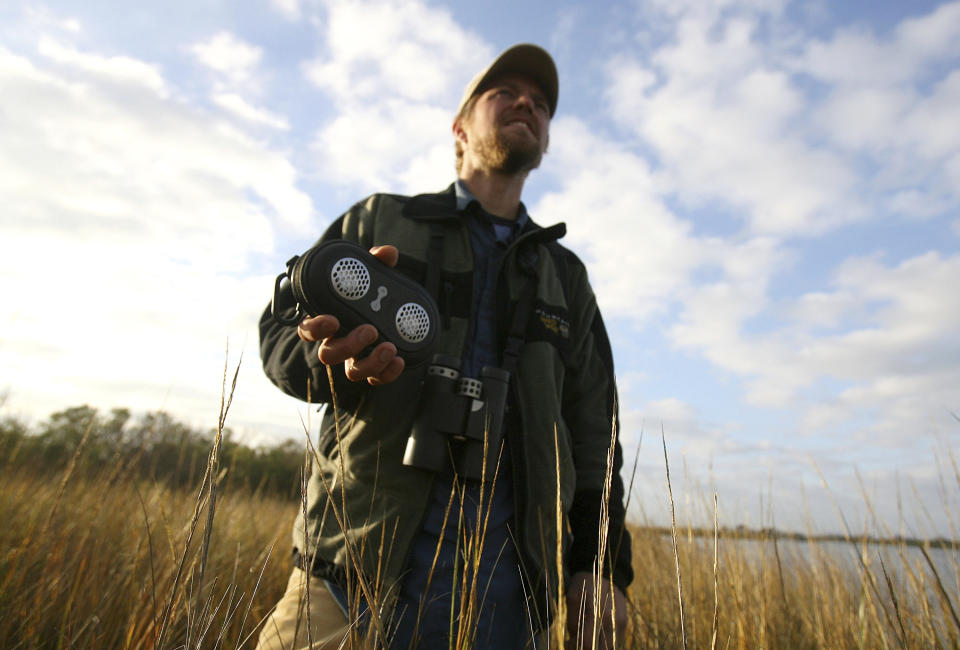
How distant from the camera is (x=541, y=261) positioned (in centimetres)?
234

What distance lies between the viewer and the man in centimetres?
161

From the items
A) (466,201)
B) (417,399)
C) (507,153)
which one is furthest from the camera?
(507,153)

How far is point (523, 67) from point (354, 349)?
6.33 feet

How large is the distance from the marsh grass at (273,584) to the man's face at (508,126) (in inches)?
59.8

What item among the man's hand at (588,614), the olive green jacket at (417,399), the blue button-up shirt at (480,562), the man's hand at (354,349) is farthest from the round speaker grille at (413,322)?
the man's hand at (588,614)

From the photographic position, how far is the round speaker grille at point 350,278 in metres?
1.51

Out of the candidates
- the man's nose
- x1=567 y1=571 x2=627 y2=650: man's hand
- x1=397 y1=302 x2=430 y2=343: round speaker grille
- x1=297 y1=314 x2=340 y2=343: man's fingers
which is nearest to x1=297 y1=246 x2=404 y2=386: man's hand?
x1=297 y1=314 x2=340 y2=343: man's fingers

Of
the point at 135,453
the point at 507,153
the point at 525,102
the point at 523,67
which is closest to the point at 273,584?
the point at 135,453

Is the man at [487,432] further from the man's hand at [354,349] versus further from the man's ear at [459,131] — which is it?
the man's ear at [459,131]

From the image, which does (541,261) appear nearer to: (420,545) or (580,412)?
(580,412)

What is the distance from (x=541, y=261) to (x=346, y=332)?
3.44 ft

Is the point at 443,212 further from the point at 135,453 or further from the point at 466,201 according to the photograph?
the point at 135,453

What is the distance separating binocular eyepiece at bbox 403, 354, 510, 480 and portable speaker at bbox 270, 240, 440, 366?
6.2 inches

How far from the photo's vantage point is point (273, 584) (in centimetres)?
362
